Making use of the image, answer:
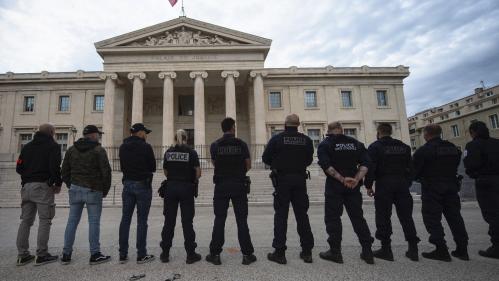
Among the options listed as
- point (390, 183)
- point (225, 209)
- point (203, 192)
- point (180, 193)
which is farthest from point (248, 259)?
point (203, 192)

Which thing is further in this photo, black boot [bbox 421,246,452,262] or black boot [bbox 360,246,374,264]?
black boot [bbox 421,246,452,262]

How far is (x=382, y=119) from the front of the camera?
87.1 ft

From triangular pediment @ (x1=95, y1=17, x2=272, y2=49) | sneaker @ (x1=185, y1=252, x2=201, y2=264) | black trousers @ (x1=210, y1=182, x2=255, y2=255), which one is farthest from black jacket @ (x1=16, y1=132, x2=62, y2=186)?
triangular pediment @ (x1=95, y1=17, x2=272, y2=49)

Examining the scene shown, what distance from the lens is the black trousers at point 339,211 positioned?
404cm

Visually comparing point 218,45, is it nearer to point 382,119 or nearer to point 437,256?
point 382,119

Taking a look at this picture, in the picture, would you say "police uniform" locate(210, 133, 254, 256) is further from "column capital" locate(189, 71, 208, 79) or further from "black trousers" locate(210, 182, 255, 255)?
"column capital" locate(189, 71, 208, 79)

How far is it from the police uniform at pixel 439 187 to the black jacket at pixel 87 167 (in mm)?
4931

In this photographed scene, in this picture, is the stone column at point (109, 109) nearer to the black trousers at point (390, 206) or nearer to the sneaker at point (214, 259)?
the sneaker at point (214, 259)

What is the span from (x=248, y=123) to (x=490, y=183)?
2240cm

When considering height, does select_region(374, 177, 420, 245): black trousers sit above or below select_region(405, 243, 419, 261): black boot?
above

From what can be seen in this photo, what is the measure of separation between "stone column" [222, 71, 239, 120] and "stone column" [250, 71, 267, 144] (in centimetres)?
164

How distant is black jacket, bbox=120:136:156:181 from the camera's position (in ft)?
14.2

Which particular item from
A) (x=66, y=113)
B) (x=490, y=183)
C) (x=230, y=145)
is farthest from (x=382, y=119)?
(x=66, y=113)

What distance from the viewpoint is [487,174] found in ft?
14.8
